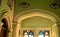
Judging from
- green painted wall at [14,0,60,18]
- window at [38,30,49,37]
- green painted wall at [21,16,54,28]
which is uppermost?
green painted wall at [14,0,60,18]

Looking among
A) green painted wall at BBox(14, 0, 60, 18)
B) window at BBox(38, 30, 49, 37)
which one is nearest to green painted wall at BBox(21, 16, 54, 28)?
window at BBox(38, 30, 49, 37)

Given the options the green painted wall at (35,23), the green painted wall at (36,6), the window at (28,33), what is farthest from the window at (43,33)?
the green painted wall at (36,6)

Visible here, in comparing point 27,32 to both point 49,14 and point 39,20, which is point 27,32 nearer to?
point 39,20

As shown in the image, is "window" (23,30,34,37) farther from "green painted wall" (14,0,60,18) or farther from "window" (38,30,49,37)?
"green painted wall" (14,0,60,18)

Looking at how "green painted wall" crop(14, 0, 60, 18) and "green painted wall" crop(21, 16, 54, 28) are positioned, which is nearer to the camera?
"green painted wall" crop(14, 0, 60, 18)

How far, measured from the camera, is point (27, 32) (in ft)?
33.1

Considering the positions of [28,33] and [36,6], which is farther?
[28,33]

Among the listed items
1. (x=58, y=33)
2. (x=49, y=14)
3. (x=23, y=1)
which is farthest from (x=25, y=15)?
(x=58, y=33)

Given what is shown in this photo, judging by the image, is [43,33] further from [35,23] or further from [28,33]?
[28,33]

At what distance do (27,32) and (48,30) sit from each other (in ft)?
4.78

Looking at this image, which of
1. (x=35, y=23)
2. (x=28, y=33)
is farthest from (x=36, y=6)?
(x=28, y=33)

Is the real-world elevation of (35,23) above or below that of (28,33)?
above

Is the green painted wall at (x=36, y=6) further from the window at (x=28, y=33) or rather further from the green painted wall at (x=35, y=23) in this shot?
the window at (x=28, y=33)

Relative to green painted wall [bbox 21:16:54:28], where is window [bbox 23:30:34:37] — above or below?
below
